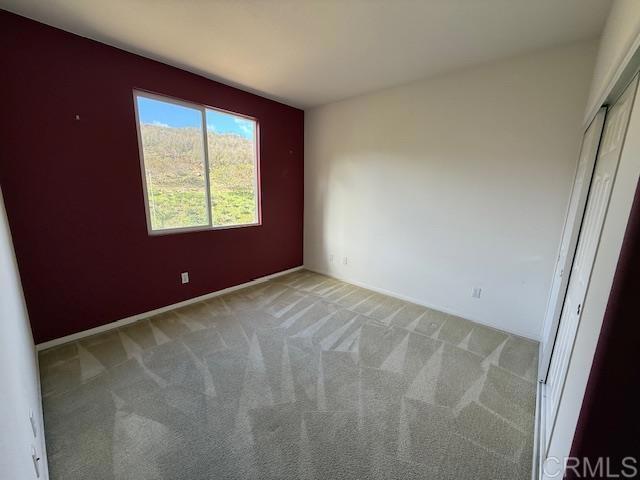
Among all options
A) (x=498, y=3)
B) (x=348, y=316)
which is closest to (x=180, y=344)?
(x=348, y=316)

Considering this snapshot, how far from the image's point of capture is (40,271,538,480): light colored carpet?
132 cm

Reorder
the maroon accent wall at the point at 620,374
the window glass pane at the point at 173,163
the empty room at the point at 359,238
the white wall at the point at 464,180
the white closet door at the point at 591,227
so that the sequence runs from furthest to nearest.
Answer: the window glass pane at the point at 173,163, the white wall at the point at 464,180, the empty room at the point at 359,238, the white closet door at the point at 591,227, the maroon accent wall at the point at 620,374

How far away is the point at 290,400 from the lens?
170cm

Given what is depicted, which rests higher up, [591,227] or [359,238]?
[591,227]

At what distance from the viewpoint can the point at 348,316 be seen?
2836 millimetres

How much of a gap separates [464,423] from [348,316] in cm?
142

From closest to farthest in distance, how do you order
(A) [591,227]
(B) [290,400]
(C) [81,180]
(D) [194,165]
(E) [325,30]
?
(A) [591,227] → (B) [290,400] → (E) [325,30] → (C) [81,180] → (D) [194,165]

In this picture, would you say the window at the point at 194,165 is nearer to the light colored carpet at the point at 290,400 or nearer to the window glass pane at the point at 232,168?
the window glass pane at the point at 232,168

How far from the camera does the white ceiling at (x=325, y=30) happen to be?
1.68 metres

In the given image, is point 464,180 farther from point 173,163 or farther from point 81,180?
point 81,180

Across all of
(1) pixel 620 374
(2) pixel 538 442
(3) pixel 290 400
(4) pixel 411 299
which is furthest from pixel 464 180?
(3) pixel 290 400

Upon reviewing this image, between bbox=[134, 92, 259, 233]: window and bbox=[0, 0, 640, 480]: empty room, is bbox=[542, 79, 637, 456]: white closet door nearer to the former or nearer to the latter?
bbox=[0, 0, 640, 480]: empty room

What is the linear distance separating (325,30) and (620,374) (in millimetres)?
2462

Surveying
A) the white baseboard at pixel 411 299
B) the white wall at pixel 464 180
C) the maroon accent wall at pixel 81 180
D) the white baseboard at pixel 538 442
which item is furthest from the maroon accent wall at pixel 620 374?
the maroon accent wall at pixel 81 180
